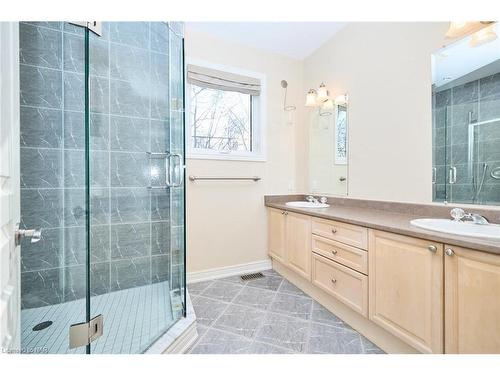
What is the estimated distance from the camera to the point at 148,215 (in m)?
2.18

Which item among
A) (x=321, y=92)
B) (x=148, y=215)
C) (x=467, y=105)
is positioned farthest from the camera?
(x=321, y=92)

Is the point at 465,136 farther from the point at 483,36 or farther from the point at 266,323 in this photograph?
the point at 266,323

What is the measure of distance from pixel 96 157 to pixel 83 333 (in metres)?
1.31

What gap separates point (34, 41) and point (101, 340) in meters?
2.11

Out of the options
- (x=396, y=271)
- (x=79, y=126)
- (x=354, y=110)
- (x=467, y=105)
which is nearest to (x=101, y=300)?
(x=79, y=126)

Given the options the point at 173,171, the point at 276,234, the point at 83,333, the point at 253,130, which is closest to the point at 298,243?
the point at 276,234

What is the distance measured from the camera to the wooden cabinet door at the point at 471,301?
3.05 ft

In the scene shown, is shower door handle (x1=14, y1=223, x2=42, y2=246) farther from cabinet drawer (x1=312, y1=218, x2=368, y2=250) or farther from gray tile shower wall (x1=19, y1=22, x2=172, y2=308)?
cabinet drawer (x1=312, y1=218, x2=368, y2=250)

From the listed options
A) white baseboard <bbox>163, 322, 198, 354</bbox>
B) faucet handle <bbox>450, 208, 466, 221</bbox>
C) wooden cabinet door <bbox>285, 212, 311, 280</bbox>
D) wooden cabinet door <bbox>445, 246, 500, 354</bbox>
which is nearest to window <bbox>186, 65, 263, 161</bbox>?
wooden cabinet door <bbox>285, 212, 311, 280</bbox>

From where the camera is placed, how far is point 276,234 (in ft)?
8.59

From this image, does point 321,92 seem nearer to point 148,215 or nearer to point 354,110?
point 354,110

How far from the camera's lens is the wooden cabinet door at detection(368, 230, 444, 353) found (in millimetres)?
1119

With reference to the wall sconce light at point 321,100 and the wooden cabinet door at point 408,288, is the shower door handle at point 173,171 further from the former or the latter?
the wall sconce light at point 321,100

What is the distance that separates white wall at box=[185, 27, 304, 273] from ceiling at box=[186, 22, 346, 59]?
0.07 metres
